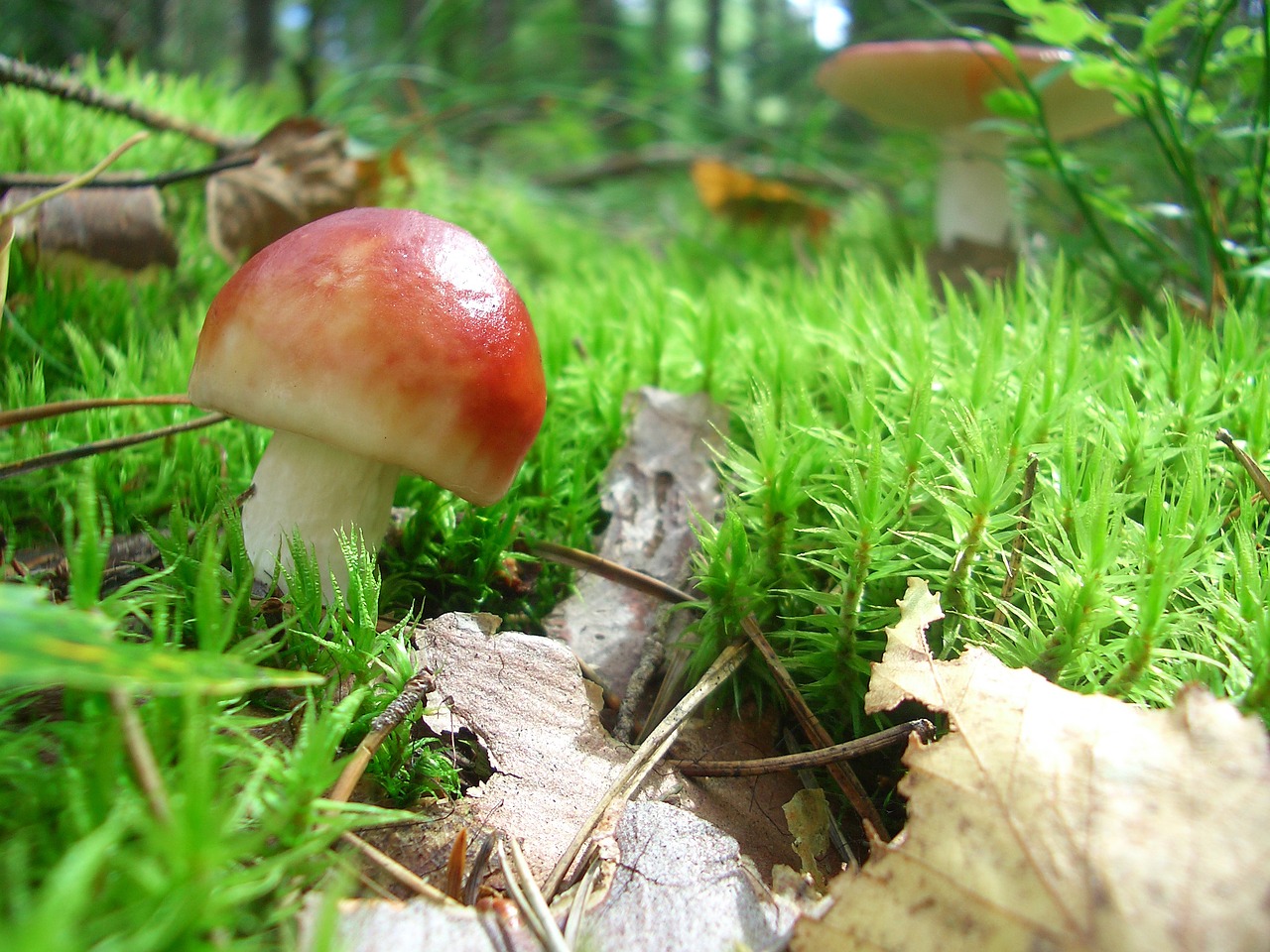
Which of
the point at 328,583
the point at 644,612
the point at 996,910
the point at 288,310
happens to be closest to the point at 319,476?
the point at 328,583

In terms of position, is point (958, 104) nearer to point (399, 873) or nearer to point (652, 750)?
point (652, 750)

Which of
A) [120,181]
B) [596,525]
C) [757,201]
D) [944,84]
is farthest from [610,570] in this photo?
[757,201]

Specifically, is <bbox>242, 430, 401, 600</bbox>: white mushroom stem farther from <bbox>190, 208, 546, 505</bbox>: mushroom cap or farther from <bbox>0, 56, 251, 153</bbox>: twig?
<bbox>0, 56, 251, 153</bbox>: twig

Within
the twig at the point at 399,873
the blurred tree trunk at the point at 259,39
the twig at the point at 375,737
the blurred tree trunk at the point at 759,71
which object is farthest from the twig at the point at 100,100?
the blurred tree trunk at the point at 759,71

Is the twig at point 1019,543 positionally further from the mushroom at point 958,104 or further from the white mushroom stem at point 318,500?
the mushroom at point 958,104

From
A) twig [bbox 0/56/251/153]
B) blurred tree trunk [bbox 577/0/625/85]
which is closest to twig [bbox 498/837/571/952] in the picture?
twig [bbox 0/56/251/153]

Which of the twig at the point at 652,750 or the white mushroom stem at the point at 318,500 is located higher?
the white mushroom stem at the point at 318,500
